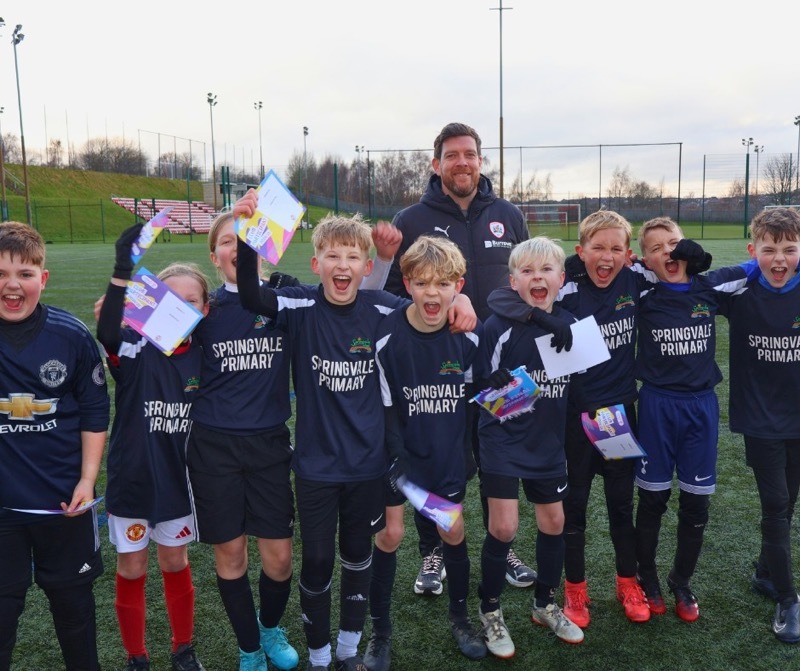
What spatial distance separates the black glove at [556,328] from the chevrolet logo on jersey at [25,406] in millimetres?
1907

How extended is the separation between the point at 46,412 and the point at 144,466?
1.43ft

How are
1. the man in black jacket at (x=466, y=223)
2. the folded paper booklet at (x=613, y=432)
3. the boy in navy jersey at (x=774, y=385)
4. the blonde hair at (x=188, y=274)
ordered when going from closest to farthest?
the blonde hair at (x=188, y=274), the folded paper booklet at (x=613, y=432), the boy in navy jersey at (x=774, y=385), the man in black jacket at (x=466, y=223)

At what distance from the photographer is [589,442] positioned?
3223 mm

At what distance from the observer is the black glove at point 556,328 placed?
285 cm

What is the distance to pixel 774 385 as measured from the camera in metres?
3.17

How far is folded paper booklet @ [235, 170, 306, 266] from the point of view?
2590 millimetres

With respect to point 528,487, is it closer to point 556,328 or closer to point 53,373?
point 556,328

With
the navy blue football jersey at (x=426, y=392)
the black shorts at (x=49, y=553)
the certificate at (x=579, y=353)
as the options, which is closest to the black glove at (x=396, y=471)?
the navy blue football jersey at (x=426, y=392)

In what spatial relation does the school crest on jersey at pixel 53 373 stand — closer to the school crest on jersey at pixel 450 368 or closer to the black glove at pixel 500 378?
the school crest on jersey at pixel 450 368

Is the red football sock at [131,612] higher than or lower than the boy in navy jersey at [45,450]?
lower

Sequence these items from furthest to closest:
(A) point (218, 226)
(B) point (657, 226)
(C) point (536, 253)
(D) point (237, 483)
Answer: (B) point (657, 226) → (C) point (536, 253) → (A) point (218, 226) → (D) point (237, 483)

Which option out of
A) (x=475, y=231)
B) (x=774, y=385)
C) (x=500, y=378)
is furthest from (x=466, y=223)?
(x=774, y=385)

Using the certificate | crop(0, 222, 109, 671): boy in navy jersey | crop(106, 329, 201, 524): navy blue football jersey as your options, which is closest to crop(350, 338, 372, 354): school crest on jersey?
crop(106, 329, 201, 524): navy blue football jersey

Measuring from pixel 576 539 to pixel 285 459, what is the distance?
1440mm
